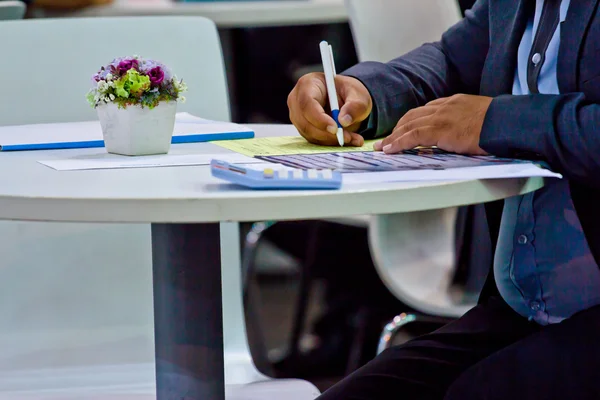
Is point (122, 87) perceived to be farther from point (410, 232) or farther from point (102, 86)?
point (410, 232)

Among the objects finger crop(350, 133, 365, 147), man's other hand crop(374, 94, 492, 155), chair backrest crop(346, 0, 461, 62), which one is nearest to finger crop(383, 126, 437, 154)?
man's other hand crop(374, 94, 492, 155)

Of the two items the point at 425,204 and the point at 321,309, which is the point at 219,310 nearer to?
the point at 425,204

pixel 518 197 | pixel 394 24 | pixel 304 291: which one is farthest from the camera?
pixel 304 291

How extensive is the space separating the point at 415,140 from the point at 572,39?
217 mm

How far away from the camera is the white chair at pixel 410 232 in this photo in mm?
1829

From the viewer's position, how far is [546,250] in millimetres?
1168

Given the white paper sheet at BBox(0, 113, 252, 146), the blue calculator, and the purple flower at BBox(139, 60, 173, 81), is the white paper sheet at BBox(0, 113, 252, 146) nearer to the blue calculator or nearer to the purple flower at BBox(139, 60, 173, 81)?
the purple flower at BBox(139, 60, 173, 81)

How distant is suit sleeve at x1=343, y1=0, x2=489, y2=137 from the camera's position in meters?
1.28

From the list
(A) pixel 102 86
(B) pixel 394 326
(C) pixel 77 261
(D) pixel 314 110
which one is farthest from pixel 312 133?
(B) pixel 394 326

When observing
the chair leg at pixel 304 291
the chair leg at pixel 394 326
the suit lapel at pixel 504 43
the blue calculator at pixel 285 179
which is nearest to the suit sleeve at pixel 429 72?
the suit lapel at pixel 504 43

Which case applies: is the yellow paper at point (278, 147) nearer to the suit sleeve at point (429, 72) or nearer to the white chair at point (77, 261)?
the suit sleeve at point (429, 72)

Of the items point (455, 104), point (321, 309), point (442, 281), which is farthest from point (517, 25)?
point (321, 309)

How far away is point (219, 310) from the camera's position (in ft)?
3.54

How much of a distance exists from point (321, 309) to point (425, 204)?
2486mm
